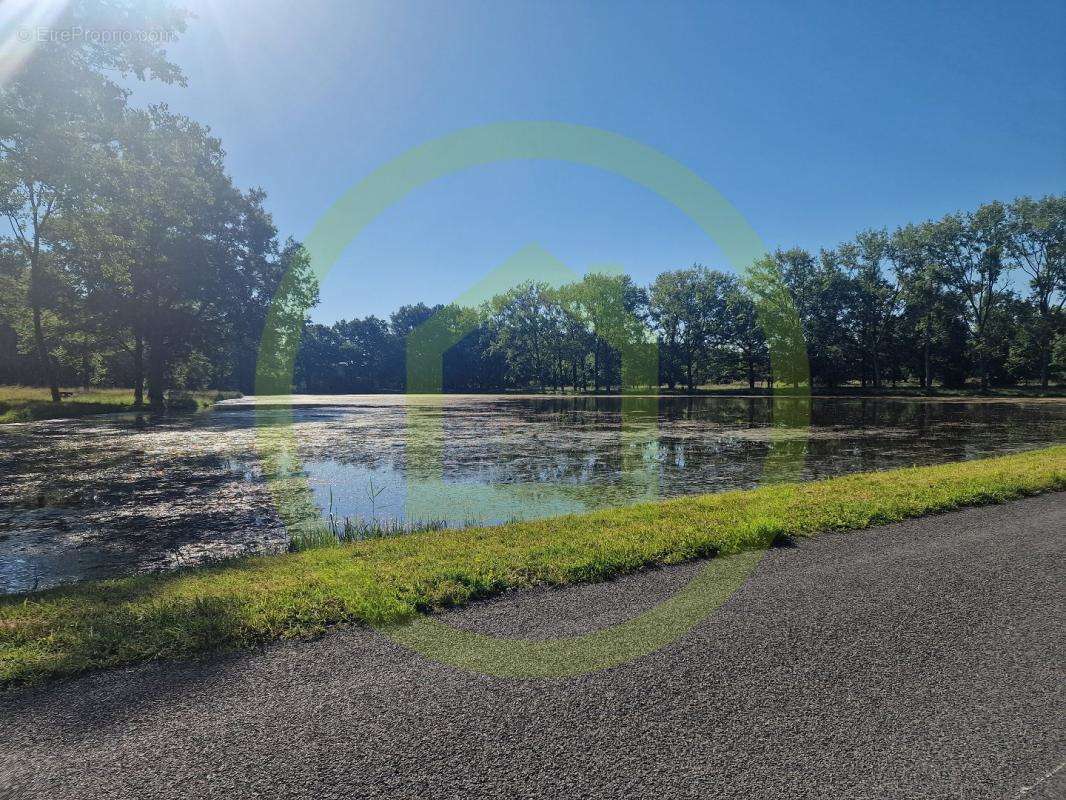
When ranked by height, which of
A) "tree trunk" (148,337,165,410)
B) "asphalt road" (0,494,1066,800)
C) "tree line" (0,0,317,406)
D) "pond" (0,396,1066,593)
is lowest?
"pond" (0,396,1066,593)

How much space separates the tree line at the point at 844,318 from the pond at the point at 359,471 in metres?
43.2

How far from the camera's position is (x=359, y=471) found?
1391cm

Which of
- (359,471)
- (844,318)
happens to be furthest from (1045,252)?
(359,471)

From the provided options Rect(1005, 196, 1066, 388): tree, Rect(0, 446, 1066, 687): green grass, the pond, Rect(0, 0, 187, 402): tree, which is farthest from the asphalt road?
Rect(1005, 196, 1066, 388): tree

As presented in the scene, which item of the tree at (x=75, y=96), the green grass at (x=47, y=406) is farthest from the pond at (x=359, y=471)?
the tree at (x=75, y=96)

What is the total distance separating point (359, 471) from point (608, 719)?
1187 centimetres

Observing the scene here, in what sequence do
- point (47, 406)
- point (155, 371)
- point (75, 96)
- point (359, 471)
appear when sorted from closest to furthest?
point (359, 471)
point (75, 96)
point (47, 406)
point (155, 371)

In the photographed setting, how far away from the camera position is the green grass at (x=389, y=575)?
4023mm

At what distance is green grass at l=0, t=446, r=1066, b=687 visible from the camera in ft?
13.2

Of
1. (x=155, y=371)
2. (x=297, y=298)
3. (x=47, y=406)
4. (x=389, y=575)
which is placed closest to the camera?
(x=389, y=575)

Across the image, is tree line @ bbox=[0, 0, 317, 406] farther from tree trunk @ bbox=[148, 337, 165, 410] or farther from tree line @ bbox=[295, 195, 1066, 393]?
tree line @ bbox=[295, 195, 1066, 393]

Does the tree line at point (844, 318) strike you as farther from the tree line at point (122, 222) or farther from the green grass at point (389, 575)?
the green grass at point (389, 575)

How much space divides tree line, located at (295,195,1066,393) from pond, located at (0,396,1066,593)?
43192 millimetres

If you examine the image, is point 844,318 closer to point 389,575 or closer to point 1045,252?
point 1045,252
